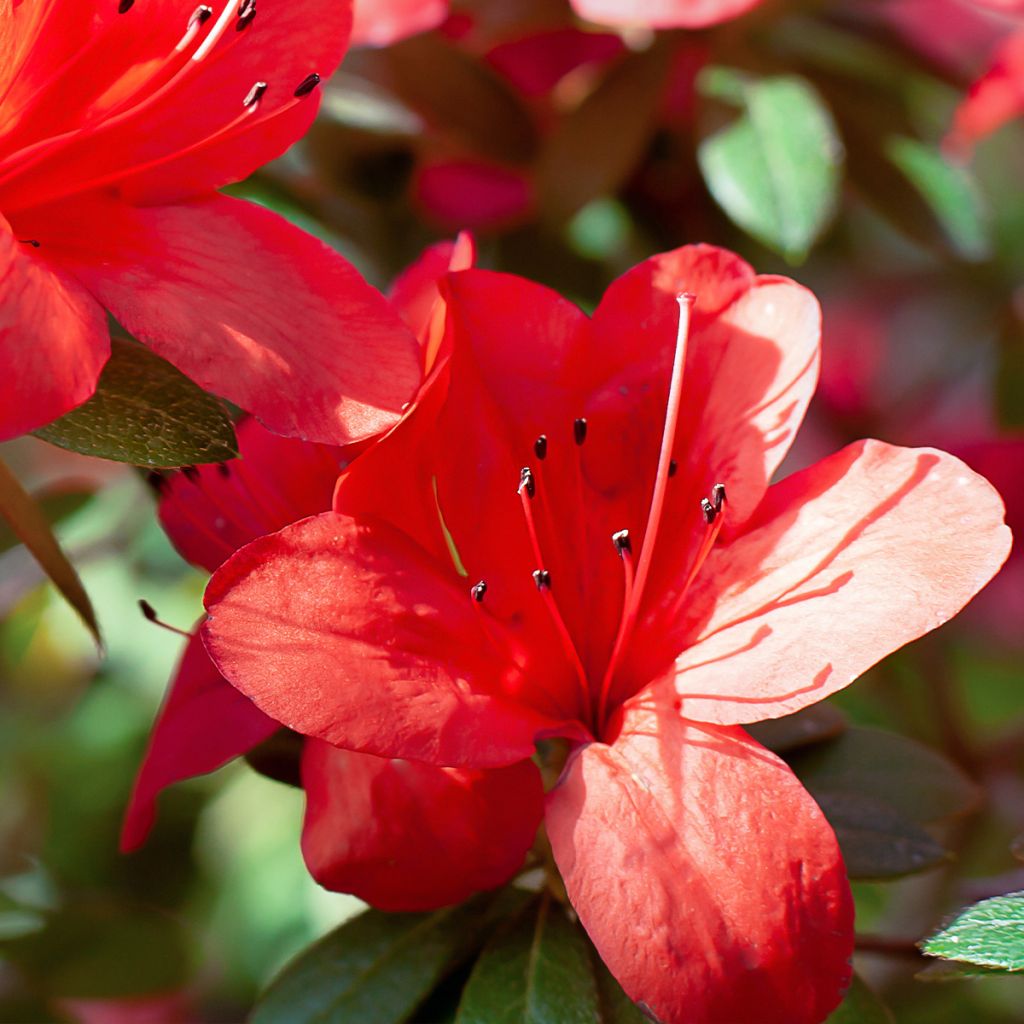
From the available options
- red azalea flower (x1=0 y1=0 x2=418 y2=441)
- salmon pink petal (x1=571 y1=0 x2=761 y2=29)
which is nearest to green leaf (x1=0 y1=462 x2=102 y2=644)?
red azalea flower (x1=0 y1=0 x2=418 y2=441)

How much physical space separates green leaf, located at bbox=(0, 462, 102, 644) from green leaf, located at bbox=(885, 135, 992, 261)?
81 centimetres

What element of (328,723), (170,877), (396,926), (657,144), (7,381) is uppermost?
(7,381)

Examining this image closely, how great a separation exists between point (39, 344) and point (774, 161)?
2.08ft

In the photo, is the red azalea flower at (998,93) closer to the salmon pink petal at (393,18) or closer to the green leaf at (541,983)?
the salmon pink petal at (393,18)

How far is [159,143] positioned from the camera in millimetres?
652

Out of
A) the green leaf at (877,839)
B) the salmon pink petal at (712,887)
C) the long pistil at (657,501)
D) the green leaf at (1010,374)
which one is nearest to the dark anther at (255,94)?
the long pistil at (657,501)

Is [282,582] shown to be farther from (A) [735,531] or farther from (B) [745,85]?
(B) [745,85]

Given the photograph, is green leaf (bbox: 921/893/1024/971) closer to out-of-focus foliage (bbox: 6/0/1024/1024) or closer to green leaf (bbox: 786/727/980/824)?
out-of-focus foliage (bbox: 6/0/1024/1024)

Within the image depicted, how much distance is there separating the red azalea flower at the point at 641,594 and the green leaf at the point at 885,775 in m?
0.16

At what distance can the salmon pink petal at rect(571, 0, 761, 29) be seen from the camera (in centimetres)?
86

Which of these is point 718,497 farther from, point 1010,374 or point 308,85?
point 1010,374

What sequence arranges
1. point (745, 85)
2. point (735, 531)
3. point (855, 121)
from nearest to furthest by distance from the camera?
point (735, 531) < point (745, 85) < point (855, 121)

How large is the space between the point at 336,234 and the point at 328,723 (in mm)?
738

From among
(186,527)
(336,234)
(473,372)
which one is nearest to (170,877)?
(336,234)
